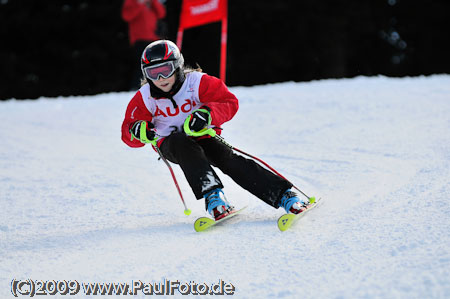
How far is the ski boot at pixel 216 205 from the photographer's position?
2936 millimetres

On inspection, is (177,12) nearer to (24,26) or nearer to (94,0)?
(94,0)

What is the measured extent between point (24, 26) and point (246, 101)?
34.5 feet

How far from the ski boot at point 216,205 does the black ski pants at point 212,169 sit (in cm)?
5

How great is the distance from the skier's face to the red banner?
5.31 metres

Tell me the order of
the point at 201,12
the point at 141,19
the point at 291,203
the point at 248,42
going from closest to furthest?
the point at 291,203, the point at 141,19, the point at 201,12, the point at 248,42

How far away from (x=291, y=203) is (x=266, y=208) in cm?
42

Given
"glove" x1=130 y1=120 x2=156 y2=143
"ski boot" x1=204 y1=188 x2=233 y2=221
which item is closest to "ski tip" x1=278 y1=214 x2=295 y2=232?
"ski boot" x1=204 y1=188 x2=233 y2=221

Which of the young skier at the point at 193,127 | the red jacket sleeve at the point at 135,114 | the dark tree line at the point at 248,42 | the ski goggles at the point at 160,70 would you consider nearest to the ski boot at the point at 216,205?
the young skier at the point at 193,127

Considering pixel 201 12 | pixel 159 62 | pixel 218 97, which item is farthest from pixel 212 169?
pixel 201 12

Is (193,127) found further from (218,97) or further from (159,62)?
(159,62)

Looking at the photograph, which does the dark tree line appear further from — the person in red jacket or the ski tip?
the ski tip

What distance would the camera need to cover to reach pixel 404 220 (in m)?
2.59

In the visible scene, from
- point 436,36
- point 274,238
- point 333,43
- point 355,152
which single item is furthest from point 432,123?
point 436,36

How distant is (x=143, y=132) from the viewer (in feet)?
9.97
